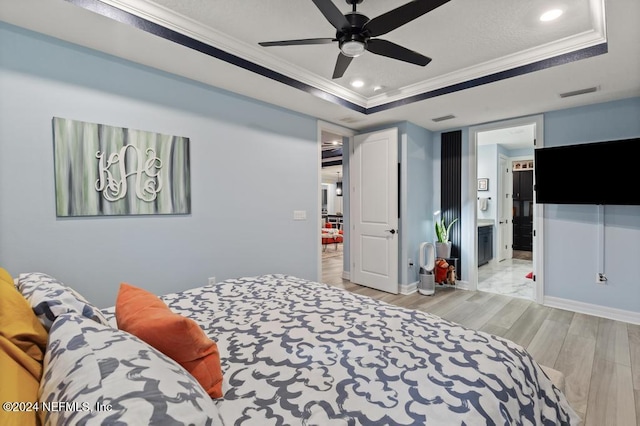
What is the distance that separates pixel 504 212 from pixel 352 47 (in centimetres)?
628

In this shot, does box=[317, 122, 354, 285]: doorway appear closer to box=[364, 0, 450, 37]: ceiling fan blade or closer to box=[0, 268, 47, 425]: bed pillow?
box=[364, 0, 450, 37]: ceiling fan blade

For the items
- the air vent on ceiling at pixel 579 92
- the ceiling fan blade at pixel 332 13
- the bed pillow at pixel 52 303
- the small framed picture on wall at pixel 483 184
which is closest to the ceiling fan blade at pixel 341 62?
the ceiling fan blade at pixel 332 13

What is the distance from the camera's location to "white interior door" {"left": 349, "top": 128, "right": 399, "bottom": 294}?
411 centimetres

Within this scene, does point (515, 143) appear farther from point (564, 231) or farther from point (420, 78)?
point (420, 78)

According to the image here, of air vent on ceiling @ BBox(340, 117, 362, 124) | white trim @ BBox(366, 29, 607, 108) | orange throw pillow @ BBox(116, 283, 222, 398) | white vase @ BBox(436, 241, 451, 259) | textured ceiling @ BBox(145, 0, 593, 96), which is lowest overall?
white vase @ BBox(436, 241, 451, 259)

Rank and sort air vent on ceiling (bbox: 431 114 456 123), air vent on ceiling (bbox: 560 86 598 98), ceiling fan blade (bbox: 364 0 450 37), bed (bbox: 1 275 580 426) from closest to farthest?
bed (bbox: 1 275 580 426) → ceiling fan blade (bbox: 364 0 450 37) → air vent on ceiling (bbox: 560 86 598 98) → air vent on ceiling (bbox: 431 114 456 123)

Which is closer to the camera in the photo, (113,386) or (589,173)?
(113,386)

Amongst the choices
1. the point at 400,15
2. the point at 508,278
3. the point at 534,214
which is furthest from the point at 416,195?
the point at 400,15

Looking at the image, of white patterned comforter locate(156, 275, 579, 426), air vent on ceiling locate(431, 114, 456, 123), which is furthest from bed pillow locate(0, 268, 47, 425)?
air vent on ceiling locate(431, 114, 456, 123)

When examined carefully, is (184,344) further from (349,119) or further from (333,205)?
(333,205)

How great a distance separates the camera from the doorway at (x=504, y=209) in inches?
203

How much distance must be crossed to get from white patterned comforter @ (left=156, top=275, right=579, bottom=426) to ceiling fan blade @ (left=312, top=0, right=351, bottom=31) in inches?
68.0

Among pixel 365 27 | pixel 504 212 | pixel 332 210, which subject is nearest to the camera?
pixel 365 27

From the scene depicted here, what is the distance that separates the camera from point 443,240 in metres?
4.53
